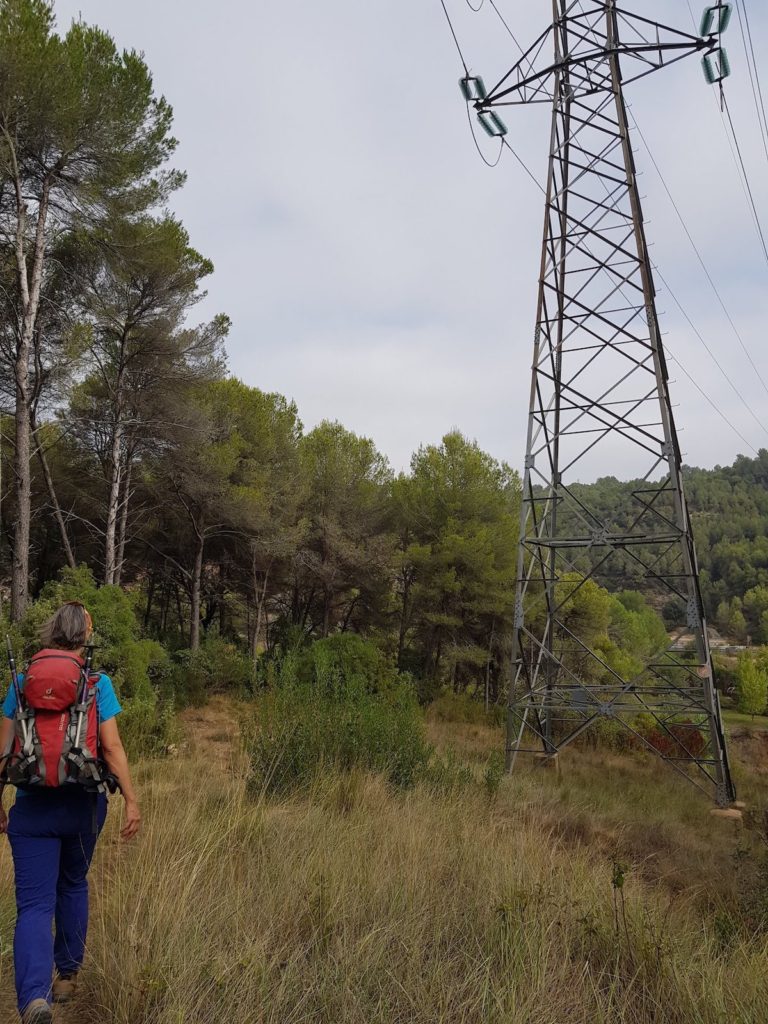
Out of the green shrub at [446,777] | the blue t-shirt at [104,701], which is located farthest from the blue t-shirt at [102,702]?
the green shrub at [446,777]

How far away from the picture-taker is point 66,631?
2939 mm

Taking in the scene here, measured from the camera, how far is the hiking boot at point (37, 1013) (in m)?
2.33

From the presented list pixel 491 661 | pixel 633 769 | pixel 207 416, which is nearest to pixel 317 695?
pixel 633 769

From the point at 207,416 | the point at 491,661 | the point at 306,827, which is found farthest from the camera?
the point at 491,661

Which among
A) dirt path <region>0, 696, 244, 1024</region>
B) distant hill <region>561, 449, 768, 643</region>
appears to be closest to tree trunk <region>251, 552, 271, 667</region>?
dirt path <region>0, 696, 244, 1024</region>

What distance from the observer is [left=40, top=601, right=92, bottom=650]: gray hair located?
116 inches

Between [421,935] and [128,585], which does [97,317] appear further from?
[421,935]

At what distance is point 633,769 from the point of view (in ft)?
39.9

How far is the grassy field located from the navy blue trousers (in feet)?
0.54

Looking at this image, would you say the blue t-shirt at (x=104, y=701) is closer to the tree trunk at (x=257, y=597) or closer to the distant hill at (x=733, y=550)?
the tree trunk at (x=257, y=597)

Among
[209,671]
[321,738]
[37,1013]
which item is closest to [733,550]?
[209,671]

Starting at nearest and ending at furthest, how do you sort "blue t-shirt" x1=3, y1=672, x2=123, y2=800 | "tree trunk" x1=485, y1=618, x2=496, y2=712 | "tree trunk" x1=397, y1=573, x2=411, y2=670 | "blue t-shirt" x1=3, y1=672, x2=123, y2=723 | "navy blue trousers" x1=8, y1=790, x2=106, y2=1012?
"navy blue trousers" x1=8, y1=790, x2=106, y2=1012 < "blue t-shirt" x1=3, y1=672, x2=123, y2=800 < "blue t-shirt" x1=3, y1=672, x2=123, y2=723 < "tree trunk" x1=485, y1=618, x2=496, y2=712 < "tree trunk" x1=397, y1=573, x2=411, y2=670

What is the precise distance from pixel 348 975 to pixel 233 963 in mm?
458

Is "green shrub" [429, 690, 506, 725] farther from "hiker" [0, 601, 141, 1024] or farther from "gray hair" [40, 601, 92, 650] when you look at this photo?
"gray hair" [40, 601, 92, 650]
